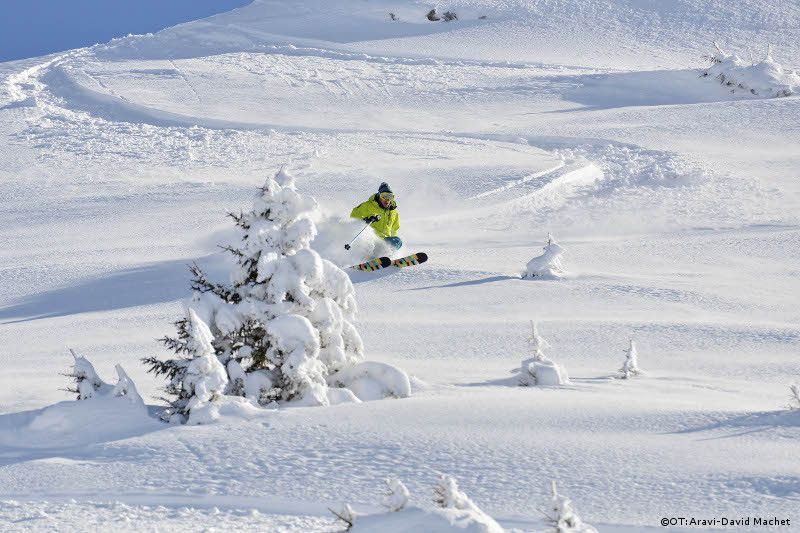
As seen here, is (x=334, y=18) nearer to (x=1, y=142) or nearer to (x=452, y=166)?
(x=1, y=142)

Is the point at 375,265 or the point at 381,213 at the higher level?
the point at 381,213

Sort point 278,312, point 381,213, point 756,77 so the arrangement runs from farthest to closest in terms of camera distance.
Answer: point 756,77
point 381,213
point 278,312

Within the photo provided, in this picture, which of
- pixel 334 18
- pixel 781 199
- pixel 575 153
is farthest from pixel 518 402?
pixel 334 18

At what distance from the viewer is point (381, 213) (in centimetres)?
1402

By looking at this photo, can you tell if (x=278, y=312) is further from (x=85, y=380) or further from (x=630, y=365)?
Answer: (x=630, y=365)

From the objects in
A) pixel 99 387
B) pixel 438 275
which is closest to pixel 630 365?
pixel 99 387

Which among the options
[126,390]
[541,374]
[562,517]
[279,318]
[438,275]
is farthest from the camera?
[438,275]

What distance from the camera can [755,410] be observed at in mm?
5672

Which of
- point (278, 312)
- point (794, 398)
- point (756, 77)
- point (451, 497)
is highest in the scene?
point (756, 77)

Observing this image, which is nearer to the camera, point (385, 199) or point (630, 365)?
point (630, 365)

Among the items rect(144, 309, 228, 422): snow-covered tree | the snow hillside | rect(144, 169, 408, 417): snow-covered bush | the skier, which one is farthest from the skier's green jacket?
rect(144, 309, 228, 422): snow-covered tree

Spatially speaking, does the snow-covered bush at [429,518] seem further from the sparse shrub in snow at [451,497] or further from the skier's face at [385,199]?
the skier's face at [385,199]

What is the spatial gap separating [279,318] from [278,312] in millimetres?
169

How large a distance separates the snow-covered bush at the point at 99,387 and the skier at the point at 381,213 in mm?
8233
